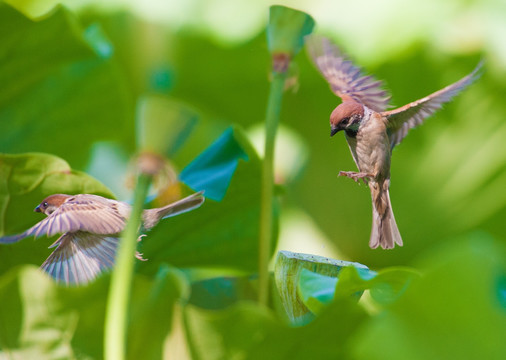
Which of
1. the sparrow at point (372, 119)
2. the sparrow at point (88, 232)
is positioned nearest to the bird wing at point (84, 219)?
the sparrow at point (88, 232)

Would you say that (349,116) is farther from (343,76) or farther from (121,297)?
(121,297)

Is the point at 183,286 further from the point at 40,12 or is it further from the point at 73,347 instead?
the point at 40,12

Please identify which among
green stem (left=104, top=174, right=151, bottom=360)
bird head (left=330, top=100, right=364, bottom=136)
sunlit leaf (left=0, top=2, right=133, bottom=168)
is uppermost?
bird head (left=330, top=100, right=364, bottom=136)

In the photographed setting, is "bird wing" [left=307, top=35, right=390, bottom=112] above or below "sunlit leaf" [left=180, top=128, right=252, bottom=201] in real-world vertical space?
above

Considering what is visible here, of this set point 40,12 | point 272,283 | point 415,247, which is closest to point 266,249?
point 272,283

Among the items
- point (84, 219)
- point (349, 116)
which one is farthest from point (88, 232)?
point (349, 116)

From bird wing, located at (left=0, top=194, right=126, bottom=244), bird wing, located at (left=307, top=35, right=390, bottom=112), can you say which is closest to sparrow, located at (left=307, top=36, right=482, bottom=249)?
bird wing, located at (left=307, top=35, right=390, bottom=112)

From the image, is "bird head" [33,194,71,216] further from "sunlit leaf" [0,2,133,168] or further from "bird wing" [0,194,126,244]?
"sunlit leaf" [0,2,133,168]
